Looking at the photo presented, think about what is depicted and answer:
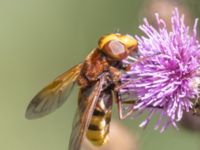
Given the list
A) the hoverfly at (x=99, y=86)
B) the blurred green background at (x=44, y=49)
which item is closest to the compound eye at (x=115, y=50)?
the hoverfly at (x=99, y=86)

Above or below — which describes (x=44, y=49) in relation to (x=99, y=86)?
above

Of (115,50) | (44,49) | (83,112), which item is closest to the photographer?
(83,112)

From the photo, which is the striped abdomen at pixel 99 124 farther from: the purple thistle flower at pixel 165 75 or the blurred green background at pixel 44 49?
the blurred green background at pixel 44 49

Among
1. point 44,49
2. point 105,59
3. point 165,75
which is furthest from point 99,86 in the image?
point 44,49

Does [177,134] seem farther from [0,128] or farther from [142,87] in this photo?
[142,87]

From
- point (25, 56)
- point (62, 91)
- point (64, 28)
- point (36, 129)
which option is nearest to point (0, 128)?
point (36, 129)

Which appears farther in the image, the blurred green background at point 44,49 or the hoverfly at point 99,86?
the blurred green background at point 44,49

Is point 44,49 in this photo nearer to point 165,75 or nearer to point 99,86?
point 165,75
